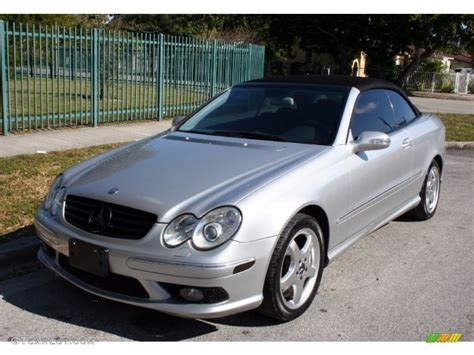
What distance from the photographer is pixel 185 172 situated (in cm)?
361

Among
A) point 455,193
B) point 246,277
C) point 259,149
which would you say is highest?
point 259,149

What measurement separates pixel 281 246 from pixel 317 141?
47.7 inches

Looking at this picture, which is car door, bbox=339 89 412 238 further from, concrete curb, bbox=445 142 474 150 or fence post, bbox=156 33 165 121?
fence post, bbox=156 33 165 121

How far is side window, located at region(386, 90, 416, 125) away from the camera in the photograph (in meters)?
5.36

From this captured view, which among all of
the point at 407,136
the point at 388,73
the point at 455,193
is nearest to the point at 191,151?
the point at 407,136

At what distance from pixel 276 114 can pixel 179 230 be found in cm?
186

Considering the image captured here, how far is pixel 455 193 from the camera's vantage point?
289 inches

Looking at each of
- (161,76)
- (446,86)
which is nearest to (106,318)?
(161,76)

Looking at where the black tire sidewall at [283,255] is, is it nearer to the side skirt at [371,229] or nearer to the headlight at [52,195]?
the side skirt at [371,229]

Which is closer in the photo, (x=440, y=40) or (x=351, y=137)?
(x=351, y=137)

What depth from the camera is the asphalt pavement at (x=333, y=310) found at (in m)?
3.36

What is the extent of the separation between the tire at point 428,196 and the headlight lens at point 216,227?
318cm

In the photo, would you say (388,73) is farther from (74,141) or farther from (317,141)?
(317,141)

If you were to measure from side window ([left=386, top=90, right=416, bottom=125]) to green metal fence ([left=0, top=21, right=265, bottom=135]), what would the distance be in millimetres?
6625
